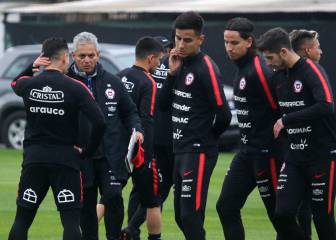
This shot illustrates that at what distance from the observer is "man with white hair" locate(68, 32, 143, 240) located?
11180mm

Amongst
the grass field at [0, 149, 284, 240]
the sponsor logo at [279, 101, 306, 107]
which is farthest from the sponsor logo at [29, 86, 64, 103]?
the grass field at [0, 149, 284, 240]

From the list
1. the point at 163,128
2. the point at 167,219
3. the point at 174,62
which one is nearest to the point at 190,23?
the point at 174,62

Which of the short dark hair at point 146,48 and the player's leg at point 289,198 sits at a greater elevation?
the short dark hair at point 146,48

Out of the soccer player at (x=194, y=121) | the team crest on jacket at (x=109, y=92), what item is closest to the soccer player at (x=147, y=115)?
the team crest on jacket at (x=109, y=92)

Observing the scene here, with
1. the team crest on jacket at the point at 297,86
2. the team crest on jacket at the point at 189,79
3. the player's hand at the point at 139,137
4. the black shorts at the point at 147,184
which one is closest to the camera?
the team crest on jacket at the point at 297,86

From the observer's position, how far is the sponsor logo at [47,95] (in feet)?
32.6

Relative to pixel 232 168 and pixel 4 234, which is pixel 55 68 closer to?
pixel 232 168

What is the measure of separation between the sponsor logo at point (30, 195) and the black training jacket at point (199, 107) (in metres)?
1.41

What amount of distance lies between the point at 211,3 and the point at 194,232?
19.3 metres

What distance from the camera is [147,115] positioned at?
1226cm

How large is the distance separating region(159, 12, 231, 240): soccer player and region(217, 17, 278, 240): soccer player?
0.81 feet

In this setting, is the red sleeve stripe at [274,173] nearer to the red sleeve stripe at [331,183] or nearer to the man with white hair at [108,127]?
the red sleeve stripe at [331,183]

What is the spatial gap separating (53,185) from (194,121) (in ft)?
4.56

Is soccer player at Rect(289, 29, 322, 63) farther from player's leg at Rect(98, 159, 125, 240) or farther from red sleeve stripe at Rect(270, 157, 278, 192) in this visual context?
player's leg at Rect(98, 159, 125, 240)
